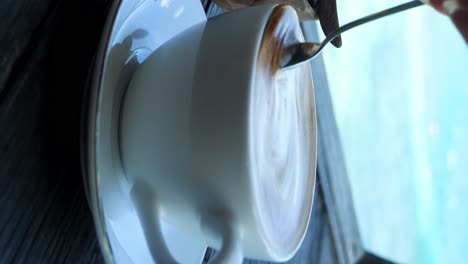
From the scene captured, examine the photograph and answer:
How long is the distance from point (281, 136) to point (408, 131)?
756mm

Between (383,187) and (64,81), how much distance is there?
799 millimetres

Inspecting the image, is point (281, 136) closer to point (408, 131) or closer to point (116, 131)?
point (116, 131)

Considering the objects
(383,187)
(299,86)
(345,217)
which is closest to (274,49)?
(299,86)

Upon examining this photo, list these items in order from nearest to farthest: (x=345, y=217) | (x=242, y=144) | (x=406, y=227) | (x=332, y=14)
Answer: (x=242, y=144)
(x=332, y=14)
(x=345, y=217)
(x=406, y=227)

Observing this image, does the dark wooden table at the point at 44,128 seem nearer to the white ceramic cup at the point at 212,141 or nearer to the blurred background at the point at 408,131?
the white ceramic cup at the point at 212,141

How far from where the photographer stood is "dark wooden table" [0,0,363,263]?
0.28 meters

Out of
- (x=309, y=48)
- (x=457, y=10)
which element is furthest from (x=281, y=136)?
(x=457, y=10)

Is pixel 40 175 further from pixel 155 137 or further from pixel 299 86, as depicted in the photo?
pixel 299 86

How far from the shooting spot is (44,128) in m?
0.30

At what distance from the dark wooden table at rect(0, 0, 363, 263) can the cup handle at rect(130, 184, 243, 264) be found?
0.04m

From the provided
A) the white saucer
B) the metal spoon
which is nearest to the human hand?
the metal spoon

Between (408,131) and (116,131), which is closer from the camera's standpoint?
(116,131)

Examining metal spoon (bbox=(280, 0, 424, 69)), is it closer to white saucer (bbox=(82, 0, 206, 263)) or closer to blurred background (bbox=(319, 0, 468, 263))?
white saucer (bbox=(82, 0, 206, 263))

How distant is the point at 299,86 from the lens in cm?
38
